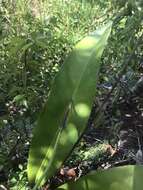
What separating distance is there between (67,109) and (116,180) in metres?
0.23

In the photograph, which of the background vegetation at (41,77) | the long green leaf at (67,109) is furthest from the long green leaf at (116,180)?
the background vegetation at (41,77)

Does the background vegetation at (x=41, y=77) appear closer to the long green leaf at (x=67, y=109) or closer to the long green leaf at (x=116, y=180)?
the long green leaf at (x=67, y=109)

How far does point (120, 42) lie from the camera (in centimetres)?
165

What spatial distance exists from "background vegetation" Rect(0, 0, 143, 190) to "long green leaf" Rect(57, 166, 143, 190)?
31 cm

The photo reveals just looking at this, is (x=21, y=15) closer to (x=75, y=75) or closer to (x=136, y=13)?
(x=136, y=13)

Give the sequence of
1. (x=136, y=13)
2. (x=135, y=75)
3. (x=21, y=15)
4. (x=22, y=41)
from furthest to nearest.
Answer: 1. (x=21, y=15)
2. (x=135, y=75)
3. (x=136, y=13)
4. (x=22, y=41)

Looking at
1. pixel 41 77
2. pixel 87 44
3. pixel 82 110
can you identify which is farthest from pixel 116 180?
pixel 41 77

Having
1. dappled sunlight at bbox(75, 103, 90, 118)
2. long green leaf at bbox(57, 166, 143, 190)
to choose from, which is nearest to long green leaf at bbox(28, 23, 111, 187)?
dappled sunlight at bbox(75, 103, 90, 118)

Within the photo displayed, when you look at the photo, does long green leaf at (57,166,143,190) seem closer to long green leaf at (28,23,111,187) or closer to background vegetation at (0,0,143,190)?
long green leaf at (28,23,111,187)

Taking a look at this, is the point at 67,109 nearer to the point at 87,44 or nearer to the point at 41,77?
the point at 87,44

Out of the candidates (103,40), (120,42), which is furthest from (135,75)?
(103,40)

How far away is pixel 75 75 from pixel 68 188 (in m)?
0.29

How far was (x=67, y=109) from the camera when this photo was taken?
1141 mm

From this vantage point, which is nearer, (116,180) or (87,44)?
(116,180)
